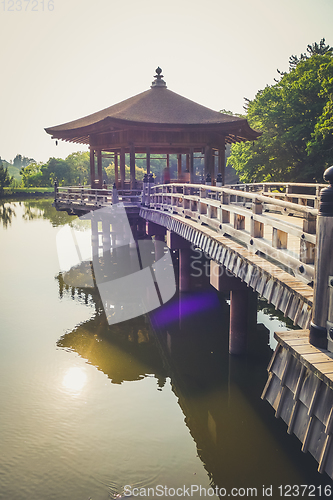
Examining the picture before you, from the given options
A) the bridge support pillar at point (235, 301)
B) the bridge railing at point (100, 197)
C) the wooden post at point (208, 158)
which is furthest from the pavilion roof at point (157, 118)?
the bridge support pillar at point (235, 301)

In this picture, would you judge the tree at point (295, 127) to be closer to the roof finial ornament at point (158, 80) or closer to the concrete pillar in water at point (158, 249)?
the roof finial ornament at point (158, 80)

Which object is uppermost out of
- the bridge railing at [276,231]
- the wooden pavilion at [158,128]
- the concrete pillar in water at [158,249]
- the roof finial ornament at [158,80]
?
the roof finial ornament at [158,80]

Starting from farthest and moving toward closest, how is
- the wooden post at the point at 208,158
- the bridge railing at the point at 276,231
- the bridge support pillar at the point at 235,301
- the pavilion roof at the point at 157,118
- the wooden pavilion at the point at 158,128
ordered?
the wooden post at the point at 208,158
the wooden pavilion at the point at 158,128
the pavilion roof at the point at 157,118
the bridge support pillar at the point at 235,301
the bridge railing at the point at 276,231

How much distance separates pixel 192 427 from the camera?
8.65 m

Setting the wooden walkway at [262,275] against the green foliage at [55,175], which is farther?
the green foliage at [55,175]

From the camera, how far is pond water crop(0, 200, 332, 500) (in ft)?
23.0

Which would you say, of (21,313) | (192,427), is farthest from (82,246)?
(192,427)

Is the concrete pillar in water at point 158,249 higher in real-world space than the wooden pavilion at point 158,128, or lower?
lower

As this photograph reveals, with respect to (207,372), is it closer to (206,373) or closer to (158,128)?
(206,373)

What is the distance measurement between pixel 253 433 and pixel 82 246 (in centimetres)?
2780

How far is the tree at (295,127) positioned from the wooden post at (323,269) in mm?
25012

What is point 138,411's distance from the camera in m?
9.29

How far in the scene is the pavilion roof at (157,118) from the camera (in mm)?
22986

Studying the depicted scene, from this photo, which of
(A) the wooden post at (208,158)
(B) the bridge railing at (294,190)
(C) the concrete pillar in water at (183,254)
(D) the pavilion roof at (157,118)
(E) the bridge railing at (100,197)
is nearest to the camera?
(B) the bridge railing at (294,190)
